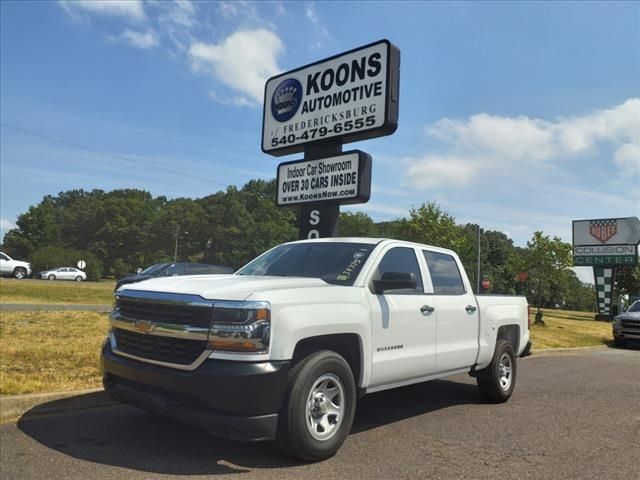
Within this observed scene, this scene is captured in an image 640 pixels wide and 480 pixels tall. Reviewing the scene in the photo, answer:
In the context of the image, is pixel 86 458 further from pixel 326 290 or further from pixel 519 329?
pixel 519 329

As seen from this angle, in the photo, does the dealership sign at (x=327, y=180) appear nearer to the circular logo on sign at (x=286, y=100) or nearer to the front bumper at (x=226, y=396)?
the circular logo on sign at (x=286, y=100)

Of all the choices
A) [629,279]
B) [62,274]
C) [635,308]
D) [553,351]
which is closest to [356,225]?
[629,279]

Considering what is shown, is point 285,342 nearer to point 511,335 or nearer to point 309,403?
point 309,403

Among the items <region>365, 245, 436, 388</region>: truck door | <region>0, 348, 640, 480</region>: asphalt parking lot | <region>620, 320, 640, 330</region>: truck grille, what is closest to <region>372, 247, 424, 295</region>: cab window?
<region>365, 245, 436, 388</region>: truck door

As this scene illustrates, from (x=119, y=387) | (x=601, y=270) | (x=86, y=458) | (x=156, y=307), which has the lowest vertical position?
(x=86, y=458)

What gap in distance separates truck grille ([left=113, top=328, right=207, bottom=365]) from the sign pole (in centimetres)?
616

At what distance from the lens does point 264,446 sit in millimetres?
4836

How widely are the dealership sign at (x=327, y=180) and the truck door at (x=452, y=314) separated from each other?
11.8ft

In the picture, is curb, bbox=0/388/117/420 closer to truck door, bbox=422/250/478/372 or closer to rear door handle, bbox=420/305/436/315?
rear door handle, bbox=420/305/436/315

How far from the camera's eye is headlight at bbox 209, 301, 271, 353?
13.4 ft

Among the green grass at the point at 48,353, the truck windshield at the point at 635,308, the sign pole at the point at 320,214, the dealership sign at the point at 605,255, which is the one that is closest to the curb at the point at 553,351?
the truck windshield at the point at 635,308

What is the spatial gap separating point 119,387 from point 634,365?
41.5ft

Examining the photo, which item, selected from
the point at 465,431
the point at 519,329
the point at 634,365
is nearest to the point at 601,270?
the point at 634,365

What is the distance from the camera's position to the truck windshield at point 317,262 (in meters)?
5.35
